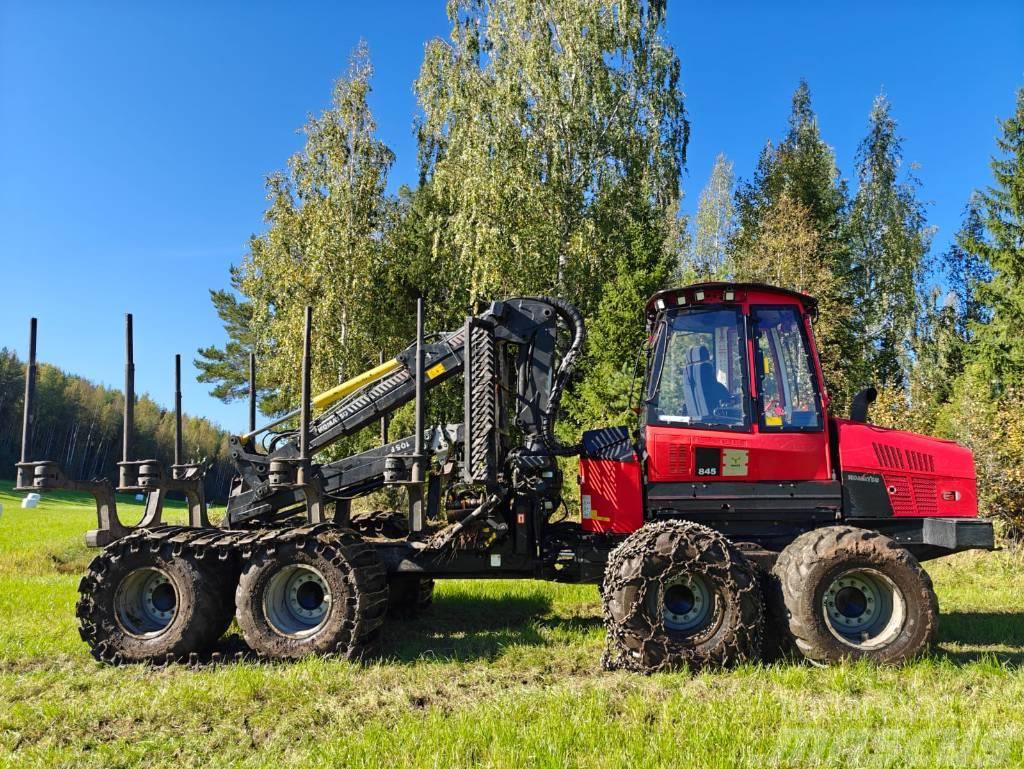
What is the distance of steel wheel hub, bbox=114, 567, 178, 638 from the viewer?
21.6ft

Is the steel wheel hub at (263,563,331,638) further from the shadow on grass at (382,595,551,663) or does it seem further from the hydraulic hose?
the hydraulic hose

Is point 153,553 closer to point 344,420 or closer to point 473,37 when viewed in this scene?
point 344,420

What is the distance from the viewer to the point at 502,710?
4820 mm

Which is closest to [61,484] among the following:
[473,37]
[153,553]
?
[153,553]

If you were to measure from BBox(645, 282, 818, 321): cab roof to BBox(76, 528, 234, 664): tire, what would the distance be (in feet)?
16.1

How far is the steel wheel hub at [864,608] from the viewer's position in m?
6.04

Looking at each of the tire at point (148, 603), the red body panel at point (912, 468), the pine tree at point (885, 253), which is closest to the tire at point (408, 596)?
the tire at point (148, 603)

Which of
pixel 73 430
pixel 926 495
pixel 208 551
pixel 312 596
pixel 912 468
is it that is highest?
pixel 73 430

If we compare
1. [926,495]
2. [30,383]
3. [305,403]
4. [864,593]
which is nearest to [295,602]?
[305,403]

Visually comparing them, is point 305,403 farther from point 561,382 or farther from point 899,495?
point 899,495

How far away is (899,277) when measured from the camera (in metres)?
31.7

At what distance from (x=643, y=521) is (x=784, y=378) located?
184cm

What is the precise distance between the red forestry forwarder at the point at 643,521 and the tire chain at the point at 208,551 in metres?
0.02

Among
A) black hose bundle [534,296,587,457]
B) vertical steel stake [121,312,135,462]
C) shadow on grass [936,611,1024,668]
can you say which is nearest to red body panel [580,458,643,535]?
black hose bundle [534,296,587,457]
